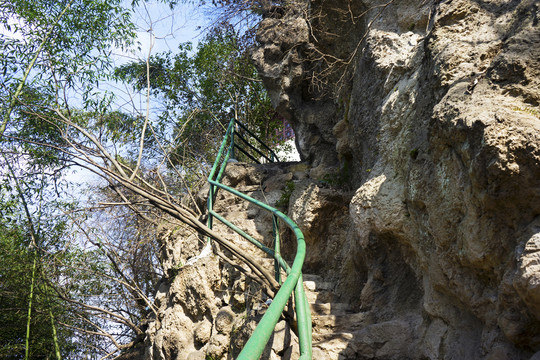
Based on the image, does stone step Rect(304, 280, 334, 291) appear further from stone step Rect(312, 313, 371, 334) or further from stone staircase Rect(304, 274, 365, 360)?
stone step Rect(312, 313, 371, 334)

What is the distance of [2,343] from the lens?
6.92 metres

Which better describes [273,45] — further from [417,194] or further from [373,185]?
[417,194]

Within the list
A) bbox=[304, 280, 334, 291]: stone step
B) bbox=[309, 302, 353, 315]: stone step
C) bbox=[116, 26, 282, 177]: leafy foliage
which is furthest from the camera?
bbox=[116, 26, 282, 177]: leafy foliage

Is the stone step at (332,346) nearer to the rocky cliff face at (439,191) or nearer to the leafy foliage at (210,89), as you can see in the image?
the rocky cliff face at (439,191)

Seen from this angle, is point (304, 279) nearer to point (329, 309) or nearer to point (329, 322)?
point (329, 309)

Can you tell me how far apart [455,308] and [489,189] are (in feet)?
3.01

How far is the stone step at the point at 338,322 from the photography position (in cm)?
358

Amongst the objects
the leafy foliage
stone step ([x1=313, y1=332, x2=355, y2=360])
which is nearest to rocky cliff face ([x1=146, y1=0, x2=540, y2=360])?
stone step ([x1=313, y1=332, x2=355, y2=360])

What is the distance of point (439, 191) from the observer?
283cm

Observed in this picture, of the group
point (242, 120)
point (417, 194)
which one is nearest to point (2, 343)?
point (242, 120)

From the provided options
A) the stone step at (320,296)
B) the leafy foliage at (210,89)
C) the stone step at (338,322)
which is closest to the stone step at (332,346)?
the stone step at (338,322)

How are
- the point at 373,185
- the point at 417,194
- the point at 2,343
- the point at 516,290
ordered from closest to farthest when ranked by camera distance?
the point at 516,290 < the point at 417,194 < the point at 373,185 < the point at 2,343

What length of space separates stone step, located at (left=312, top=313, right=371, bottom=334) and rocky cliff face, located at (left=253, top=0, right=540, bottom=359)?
52mm

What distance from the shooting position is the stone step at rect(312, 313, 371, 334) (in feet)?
11.8
